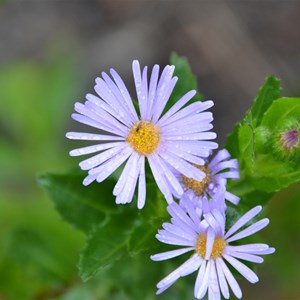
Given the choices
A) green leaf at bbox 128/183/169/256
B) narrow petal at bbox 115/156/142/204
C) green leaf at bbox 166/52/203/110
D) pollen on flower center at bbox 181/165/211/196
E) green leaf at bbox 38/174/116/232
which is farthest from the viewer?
green leaf at bbox 38/174/116/232

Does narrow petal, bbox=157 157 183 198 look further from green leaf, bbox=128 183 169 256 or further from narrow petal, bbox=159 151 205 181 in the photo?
green leaf, bbox=128 183 169 256

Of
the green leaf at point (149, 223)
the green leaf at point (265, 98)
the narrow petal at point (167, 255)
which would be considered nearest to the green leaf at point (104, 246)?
the green leaf at point (149, 223)

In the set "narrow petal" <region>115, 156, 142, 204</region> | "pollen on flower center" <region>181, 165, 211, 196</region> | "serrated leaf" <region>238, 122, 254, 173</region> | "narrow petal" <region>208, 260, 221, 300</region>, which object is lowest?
"narrow petal" <region>208, 260, 221, 300</region>

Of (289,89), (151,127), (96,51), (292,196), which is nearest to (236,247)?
(151,127)

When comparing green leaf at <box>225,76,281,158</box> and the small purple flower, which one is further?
green leaf at <box>225,76,281,158</box>

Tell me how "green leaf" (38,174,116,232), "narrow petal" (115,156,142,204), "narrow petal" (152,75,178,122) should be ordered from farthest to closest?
"green leaf" (38,174,116,232)
"narrow petal" (152,75,178,122)
"narrow petal" (115,156,142,204)

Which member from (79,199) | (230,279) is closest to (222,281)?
(230,279)

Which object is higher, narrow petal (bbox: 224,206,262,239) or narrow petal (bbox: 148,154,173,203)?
narrow petal (bbox: 148,154,173,203)

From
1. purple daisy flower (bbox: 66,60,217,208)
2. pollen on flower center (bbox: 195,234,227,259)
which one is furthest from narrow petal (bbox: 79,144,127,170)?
pollen on flower center (bbox: 195,234,227,259)
